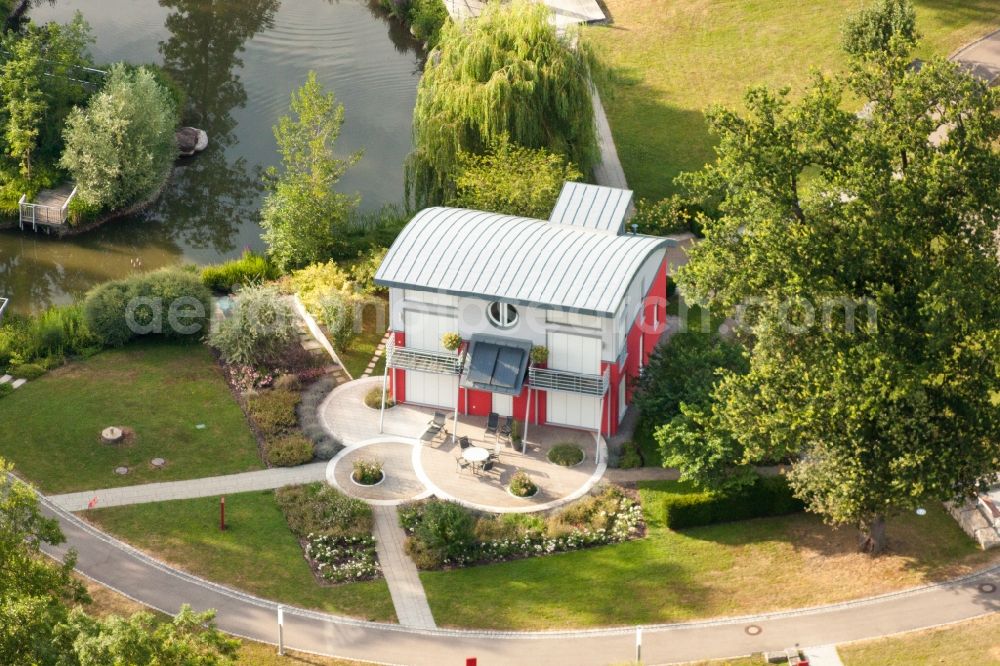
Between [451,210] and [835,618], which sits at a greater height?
[451,210]

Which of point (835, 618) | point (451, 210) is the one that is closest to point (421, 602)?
point (835, 618)

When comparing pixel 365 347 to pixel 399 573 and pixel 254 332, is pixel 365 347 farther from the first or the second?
pixel 399 573

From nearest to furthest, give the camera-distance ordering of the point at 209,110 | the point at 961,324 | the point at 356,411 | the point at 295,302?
the point at 961,324 < the point at 356,411 < the point at 295,302 < the point at 209,110

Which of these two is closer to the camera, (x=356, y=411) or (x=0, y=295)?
(x=356, y=411)

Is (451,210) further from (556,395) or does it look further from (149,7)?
(149,7)

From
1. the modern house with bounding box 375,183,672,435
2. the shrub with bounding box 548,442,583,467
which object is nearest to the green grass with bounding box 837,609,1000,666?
the shrub with bounding box 548,442,583,467

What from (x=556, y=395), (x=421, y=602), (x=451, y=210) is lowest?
(x=421, y=602)

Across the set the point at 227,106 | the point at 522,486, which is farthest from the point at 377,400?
the point at 227,106

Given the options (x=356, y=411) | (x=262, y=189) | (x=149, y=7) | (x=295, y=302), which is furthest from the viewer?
(x=149, y=7)
